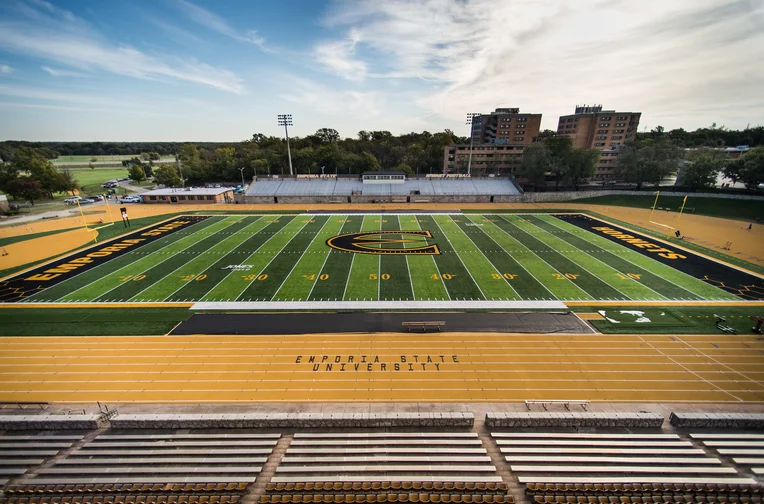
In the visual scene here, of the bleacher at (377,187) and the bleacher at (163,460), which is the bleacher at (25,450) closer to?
the bleacher at (163,460)

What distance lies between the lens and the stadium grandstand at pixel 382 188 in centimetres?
5025

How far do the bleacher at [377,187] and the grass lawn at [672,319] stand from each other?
35916 millimetres

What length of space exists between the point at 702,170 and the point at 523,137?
167 feet

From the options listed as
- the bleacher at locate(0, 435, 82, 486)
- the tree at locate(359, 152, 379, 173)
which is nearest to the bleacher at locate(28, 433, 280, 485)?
the bleacher at locate(0, 435, 82, 486)

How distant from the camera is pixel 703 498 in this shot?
7.75 m

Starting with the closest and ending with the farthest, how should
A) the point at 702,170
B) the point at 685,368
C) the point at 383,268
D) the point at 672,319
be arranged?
1. the point at 685,368
2. the point at 672,319
3. the point at 383,268
4. the point at 702,170

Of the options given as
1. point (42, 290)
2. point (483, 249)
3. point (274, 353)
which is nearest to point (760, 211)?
point (483, 249)

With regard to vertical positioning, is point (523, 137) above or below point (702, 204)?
above

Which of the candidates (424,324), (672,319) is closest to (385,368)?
(424,324)

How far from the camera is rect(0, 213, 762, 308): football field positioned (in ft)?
62.3

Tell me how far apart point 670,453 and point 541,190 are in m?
53.0

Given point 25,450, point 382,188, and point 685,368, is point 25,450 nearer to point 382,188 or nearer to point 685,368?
point 685,368

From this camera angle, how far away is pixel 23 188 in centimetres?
4581

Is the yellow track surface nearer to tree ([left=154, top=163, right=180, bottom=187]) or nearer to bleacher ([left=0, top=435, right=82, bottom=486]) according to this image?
bleacher ([left=0, top=435, right=82, bottom=486])
